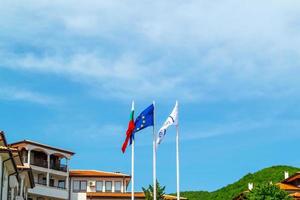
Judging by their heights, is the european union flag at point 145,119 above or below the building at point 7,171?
above

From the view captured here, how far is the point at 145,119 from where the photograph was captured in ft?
136

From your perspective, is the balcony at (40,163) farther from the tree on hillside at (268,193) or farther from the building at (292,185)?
the building at (292,185)

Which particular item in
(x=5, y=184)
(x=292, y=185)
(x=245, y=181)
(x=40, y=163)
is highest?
(x=245, y=181)

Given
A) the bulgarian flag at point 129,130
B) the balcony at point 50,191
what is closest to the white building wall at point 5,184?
the bulgarian flag at point 129,130

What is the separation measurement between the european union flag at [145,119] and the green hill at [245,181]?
8177cm

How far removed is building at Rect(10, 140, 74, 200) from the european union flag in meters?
53.3

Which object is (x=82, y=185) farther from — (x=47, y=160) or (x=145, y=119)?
(x=145, y=119)

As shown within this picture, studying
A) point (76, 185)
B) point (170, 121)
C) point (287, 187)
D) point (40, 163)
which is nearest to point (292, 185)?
point (287, 187)

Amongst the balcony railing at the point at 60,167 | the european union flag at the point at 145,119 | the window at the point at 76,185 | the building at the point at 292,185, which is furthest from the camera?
the window at the point at 76,185

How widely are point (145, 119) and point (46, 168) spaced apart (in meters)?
58.0

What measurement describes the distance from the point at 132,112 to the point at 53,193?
5733 centimetres

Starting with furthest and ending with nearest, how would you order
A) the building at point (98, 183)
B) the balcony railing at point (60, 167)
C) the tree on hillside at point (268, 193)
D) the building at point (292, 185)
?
the building at point (98, 183) < the balcony railing at point (60, 167) < the building at point (292, 185) < the tree on hillside at point (268, 193)

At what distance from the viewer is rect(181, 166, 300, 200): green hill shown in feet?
403

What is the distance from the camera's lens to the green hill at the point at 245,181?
123 metres
